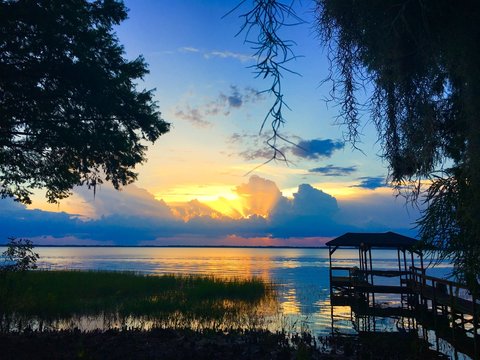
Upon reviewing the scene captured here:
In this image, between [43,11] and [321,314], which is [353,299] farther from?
[43,11]

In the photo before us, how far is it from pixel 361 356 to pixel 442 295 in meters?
10.0

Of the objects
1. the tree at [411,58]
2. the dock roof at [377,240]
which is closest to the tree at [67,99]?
the tree at [411,58]

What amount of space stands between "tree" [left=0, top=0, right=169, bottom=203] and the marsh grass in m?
3.91

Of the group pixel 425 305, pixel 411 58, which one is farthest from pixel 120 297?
pixel 411 58

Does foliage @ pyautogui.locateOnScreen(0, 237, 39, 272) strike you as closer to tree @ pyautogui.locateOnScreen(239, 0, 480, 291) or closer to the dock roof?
tree @ pyautogui.locateOnScreen(239, 0, 480, 291)

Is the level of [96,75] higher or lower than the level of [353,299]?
higher

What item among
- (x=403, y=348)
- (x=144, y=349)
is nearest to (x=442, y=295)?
(x=403, y=348)

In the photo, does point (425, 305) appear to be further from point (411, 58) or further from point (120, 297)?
point (411, 58)

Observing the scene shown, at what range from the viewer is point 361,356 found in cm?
1024

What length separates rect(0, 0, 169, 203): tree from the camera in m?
11.5

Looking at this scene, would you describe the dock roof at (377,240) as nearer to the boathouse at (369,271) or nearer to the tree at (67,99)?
the boathouse at (369,271)

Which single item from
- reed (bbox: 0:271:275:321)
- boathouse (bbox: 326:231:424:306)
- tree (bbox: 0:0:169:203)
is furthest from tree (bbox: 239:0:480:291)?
boathouse (bbox: 326:231:424:306)

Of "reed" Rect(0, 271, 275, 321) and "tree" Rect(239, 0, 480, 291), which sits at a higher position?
"tree" Rect(239, 0, 480, 291)

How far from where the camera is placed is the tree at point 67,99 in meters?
11.5
